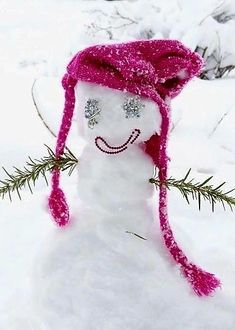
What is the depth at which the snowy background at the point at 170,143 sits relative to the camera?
1.26 m

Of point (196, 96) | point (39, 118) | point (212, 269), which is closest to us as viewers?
point (212, 269)

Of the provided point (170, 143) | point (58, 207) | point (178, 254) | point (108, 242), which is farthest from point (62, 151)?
point (170, 143)

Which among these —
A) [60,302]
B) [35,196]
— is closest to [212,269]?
[60,302]

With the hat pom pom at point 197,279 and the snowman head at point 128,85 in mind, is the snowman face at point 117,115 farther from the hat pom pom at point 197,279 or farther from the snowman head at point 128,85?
the hat pom pom at point 197,279

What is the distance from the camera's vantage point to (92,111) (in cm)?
118

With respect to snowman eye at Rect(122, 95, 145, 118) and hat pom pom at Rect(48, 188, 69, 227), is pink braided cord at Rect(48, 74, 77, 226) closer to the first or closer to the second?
hat pom pom at Rect(48, 188, 69, 227)

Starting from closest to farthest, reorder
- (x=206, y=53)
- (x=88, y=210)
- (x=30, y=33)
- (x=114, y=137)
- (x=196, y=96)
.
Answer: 1. (x=114, y=137)
2. (x=88, y=210)
3. (x=196, y=96)
4. (x=206, y=53)
5. (x=30, y=33)

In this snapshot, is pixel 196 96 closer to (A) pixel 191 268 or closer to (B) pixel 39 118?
(B) pixel 39 118

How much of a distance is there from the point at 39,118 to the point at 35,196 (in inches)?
30.7

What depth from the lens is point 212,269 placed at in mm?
1563

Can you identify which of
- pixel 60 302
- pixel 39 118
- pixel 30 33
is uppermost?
pixel 60 302

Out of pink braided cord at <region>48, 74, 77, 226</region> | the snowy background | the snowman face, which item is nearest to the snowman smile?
the snowman face

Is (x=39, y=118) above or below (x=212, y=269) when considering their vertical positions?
below

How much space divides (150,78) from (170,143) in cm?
138
